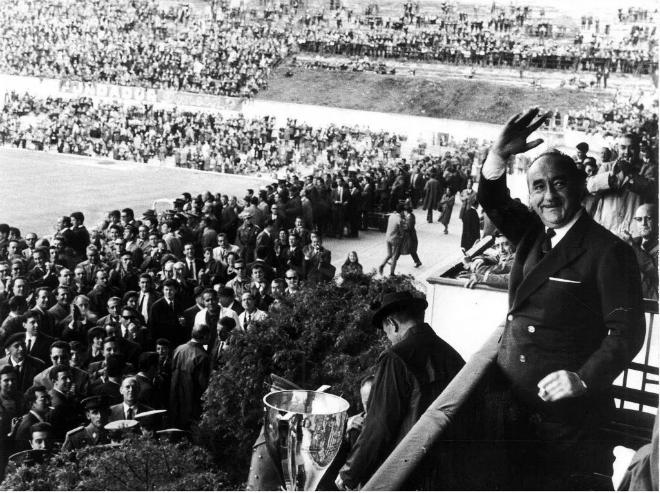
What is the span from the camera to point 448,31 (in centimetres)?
669

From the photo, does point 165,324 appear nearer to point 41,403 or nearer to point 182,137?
point 41,403

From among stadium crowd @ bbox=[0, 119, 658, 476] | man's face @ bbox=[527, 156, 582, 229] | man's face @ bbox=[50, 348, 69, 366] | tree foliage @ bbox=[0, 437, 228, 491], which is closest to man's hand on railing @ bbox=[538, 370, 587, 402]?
man's face @ bbox=[527, 156, 582, 229]

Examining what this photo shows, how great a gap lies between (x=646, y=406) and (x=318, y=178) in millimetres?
5711

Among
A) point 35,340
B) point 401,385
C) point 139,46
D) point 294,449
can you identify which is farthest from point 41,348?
point 139,46

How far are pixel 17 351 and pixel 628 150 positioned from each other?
11.6 ft

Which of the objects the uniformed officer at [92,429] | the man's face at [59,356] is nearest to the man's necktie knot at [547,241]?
the uniformed officer at [92,429]

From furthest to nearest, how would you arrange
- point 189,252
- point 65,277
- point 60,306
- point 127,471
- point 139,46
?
point 139,46, point 189,252, point 65,277, point 60,306, point 127,471

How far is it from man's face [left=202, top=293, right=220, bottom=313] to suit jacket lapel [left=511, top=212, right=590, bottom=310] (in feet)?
7.96

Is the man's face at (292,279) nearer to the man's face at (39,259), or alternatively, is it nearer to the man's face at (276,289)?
the man's face at (276,289)

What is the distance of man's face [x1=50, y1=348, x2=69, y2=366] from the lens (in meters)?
4.99

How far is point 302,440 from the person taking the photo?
2830 millimetres

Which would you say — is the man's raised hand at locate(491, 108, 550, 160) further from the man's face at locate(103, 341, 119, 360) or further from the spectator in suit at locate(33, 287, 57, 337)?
the spectator in suit at locate(33, 287, 57, 337)

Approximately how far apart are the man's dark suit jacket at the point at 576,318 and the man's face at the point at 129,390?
2033mm

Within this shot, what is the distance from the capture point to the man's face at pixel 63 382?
4.74 metres
